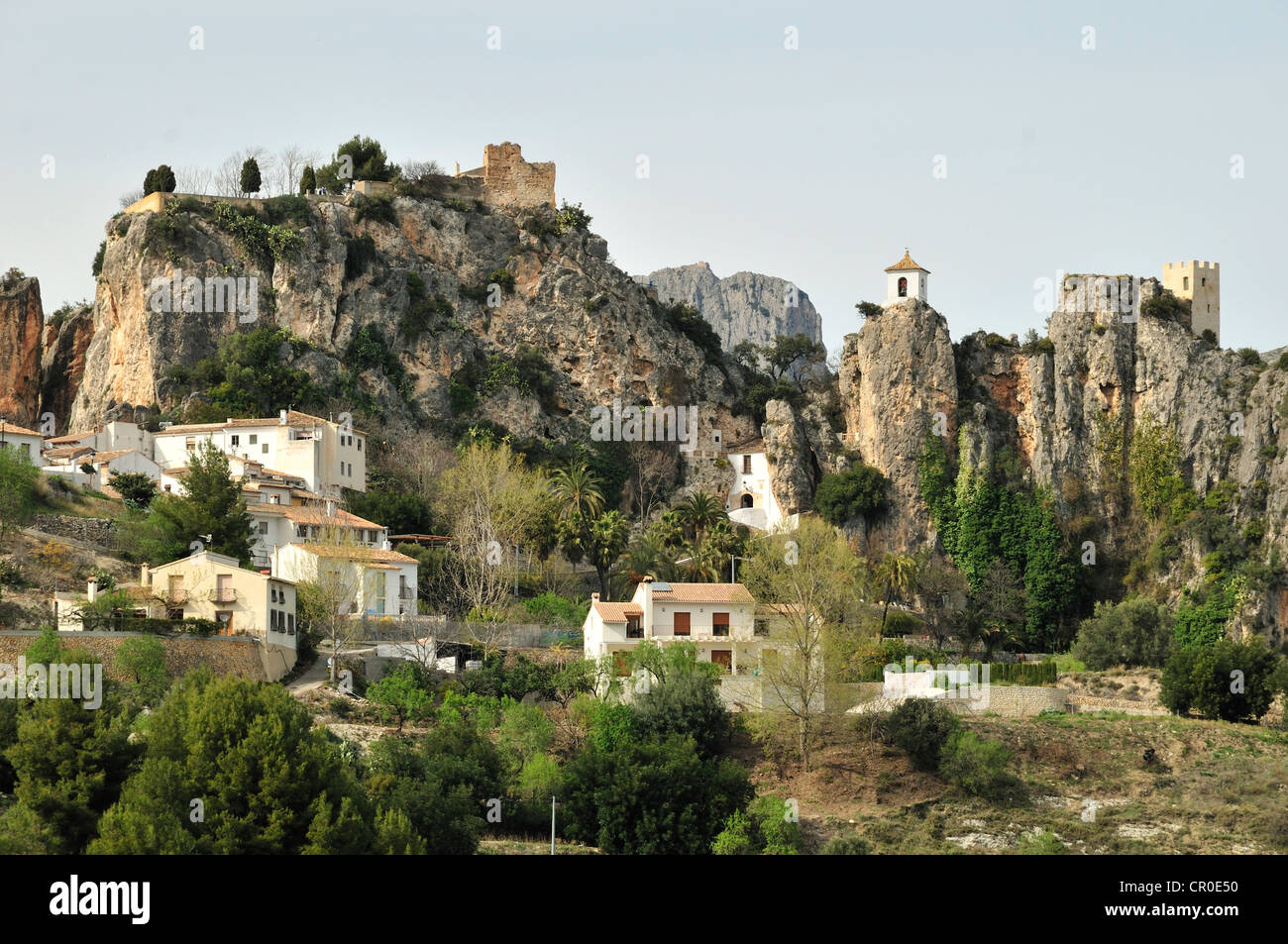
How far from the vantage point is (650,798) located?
49.4 meters

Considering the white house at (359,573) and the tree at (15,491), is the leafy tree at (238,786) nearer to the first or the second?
the white house at (359,573)

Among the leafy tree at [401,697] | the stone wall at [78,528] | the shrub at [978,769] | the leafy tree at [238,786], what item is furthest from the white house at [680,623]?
the leafy tree at [238,786]

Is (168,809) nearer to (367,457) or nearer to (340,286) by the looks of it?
(367,457)

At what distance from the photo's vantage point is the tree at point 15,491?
201 feet

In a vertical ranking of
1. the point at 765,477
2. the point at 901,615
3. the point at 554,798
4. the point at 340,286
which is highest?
the point at 340,286

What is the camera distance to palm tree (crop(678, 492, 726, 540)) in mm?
72375

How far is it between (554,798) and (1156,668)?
25.6m

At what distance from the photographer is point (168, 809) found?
39125mm

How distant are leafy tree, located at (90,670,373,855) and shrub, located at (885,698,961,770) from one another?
18.8 metres

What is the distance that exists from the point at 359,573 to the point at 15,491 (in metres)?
12.1

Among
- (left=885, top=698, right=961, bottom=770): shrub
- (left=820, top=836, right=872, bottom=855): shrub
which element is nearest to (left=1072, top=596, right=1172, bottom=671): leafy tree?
(left=885, top=698, right=961, bottom=770): shrub

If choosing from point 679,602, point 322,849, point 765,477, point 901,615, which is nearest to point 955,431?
point 765,477

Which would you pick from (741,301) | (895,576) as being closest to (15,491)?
(895,576)

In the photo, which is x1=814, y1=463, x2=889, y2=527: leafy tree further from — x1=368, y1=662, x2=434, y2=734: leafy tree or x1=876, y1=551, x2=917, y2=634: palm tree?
x1=368, y1=662, x2=434, y2=734: leafy tree
